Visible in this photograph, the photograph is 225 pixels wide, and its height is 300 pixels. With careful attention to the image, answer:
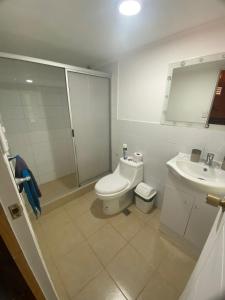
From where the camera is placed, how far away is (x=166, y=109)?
1.52 m

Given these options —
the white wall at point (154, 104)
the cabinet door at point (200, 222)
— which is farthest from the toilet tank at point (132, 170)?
the cabinet door at point (200, 222)

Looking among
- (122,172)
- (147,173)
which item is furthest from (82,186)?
(147,173)

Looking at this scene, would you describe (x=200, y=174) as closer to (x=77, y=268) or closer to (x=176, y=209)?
(x=176, y=209)

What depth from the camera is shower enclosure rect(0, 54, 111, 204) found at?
1.83m

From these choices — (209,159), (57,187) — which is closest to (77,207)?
(57,187)

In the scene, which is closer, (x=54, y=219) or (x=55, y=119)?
(x=54, y=219)

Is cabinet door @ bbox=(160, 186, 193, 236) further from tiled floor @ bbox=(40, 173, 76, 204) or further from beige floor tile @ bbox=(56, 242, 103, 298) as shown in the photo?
tiled floor @ bbox=(40, 173, 76, 204)

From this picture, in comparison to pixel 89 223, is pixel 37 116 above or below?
above

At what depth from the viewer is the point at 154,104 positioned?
1.61 metres

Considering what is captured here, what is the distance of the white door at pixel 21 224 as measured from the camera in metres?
0.46

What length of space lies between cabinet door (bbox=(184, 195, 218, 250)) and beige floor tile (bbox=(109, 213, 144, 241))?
0.55 m

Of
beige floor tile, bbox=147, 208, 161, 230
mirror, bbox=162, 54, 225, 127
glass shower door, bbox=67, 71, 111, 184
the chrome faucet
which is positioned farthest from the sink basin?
glass shower door, bbox=67, 71, 111, 184

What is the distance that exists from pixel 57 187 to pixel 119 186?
121 cm

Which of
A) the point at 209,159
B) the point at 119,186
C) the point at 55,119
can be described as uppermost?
the point at 55,119
